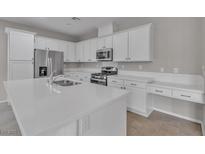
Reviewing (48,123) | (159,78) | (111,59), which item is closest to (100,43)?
(111,59)

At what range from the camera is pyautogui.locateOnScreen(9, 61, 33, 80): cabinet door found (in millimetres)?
3389

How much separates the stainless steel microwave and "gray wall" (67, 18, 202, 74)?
1.06 metres

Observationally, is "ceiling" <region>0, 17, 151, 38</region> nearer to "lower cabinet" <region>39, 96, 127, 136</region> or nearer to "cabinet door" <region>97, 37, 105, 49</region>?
"cabinet door" <region>97, 37, 105, 49</region>

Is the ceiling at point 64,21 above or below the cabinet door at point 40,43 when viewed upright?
above

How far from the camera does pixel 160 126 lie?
7.54ft

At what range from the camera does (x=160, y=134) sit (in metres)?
2.03

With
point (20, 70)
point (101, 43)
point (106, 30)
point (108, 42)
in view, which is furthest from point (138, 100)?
point (20, 70)

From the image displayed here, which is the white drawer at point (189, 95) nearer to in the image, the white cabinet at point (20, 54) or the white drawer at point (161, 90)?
A: the white drawer at point (161, 90)

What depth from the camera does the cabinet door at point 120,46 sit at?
331cm

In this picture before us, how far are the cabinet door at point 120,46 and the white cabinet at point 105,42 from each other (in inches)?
6.5

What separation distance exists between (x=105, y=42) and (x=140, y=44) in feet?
4.13

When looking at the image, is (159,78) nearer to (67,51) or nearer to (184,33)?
(184,33)

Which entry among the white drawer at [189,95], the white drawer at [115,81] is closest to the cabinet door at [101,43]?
the white drawer at [115,81]
